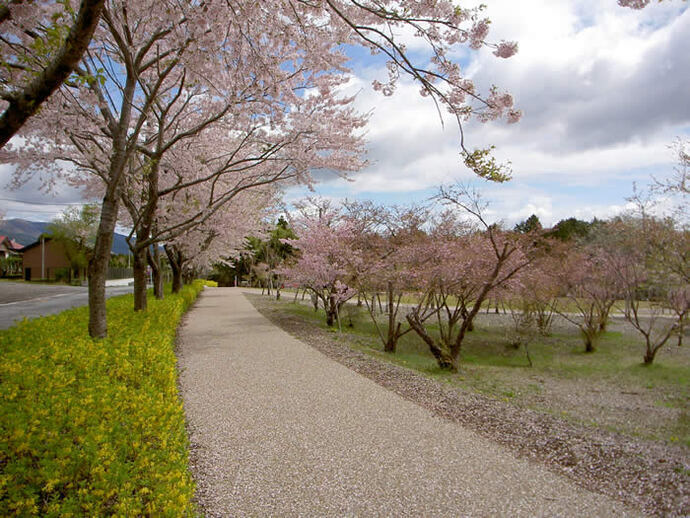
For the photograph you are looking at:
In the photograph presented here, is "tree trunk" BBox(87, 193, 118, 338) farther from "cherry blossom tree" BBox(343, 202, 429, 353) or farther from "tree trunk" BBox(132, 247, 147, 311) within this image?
"cherry blossom tree" BBox(343, 202, 429, 353)

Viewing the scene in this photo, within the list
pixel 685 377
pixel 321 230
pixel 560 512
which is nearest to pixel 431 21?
pixel 560 512

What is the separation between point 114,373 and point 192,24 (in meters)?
3.79

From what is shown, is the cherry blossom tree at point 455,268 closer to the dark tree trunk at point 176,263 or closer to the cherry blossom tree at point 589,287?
the cherry blossom tree at point 589,287

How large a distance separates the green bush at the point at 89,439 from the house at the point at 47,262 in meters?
43.6

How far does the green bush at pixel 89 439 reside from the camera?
212 cm

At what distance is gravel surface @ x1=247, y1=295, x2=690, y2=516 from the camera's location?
3.72m

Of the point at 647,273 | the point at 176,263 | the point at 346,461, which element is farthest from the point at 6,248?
the point at 346,461

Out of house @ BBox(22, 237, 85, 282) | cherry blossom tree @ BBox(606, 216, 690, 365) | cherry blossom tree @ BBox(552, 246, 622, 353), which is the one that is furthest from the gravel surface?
house @ BBox(22, 237, 85, 282)

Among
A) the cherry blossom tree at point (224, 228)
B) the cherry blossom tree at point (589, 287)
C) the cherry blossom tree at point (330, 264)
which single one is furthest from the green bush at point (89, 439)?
the cherry blossom tree at point (589, 287)

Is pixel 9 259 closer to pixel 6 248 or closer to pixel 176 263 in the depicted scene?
pixel 6 248

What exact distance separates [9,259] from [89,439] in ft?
204

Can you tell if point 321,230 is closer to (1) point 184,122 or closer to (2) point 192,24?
(1) point 184,122

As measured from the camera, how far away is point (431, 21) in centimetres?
364

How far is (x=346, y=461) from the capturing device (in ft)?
12.7
